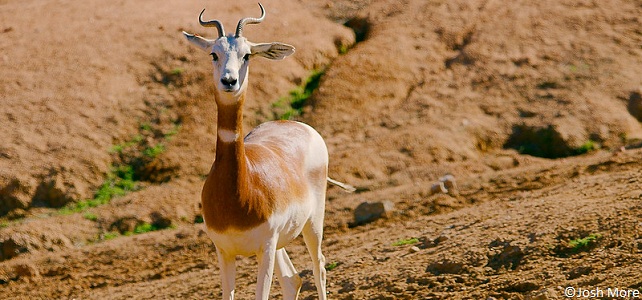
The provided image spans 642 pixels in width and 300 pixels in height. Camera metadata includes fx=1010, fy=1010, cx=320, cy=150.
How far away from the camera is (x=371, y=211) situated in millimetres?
11820

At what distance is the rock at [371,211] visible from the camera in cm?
1174

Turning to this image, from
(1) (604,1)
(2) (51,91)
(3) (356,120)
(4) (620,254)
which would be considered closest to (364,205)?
(3) (356,120)

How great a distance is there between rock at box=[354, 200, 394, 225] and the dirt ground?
0.09m

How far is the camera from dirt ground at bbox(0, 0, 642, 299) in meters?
9.23

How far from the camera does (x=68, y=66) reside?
1568 cm

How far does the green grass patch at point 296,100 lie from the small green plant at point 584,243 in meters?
7.47

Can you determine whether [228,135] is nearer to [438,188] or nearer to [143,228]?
[438,188]

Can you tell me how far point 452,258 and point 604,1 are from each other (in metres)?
10.0

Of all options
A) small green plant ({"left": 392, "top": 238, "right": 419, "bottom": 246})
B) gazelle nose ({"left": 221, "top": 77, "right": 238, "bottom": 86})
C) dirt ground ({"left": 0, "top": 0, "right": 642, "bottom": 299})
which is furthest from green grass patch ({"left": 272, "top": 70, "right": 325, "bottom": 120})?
gazelle nose ({"left": 221, "top": 77, "right": 238, "bottom": 86})

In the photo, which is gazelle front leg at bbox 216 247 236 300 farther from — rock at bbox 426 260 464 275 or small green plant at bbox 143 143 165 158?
small green plant at bbox 143 143 165 158

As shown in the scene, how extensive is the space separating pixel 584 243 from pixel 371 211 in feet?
13.7

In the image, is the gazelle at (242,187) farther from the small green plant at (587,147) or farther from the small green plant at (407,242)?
the small green plant at (587,147)

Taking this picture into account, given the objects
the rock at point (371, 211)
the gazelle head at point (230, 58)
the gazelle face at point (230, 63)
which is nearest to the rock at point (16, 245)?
the rock at point (371, 211)

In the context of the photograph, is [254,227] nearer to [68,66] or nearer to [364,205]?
[364,205]
